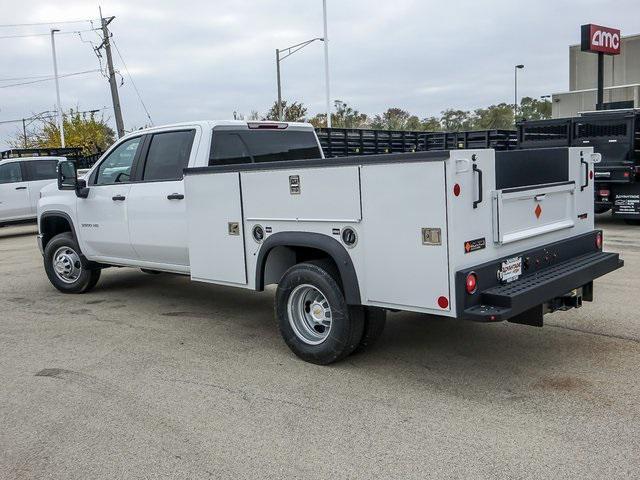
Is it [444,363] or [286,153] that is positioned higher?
[286,153]

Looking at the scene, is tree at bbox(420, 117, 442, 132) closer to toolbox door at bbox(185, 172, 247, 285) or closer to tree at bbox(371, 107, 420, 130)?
tree at bbox(371, 107, 420, 130)

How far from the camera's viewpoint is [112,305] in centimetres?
812

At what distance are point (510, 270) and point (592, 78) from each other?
3737 cm

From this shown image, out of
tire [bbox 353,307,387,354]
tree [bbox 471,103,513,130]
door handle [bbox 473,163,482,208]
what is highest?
tree [bbox 471,103,513,130]

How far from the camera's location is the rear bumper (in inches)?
173

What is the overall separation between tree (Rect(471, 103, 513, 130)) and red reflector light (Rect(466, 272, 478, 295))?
48448mm

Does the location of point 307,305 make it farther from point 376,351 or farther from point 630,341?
point 630,341

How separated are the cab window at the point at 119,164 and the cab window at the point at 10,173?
11032mm

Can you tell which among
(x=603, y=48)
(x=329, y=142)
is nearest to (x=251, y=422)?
(x=329, y=142)

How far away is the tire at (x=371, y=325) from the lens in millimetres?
5359

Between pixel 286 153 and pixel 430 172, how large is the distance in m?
3.25

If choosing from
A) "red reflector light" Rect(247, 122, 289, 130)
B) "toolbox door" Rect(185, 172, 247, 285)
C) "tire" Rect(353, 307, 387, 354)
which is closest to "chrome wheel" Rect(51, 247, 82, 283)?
"toolbox door" Rect(185, 172, 247, 285)

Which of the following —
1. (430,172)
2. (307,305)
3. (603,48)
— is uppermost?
(603,48)

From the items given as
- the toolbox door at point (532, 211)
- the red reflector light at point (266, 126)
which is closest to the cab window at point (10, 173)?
the red reflector light at point (266, 126)
